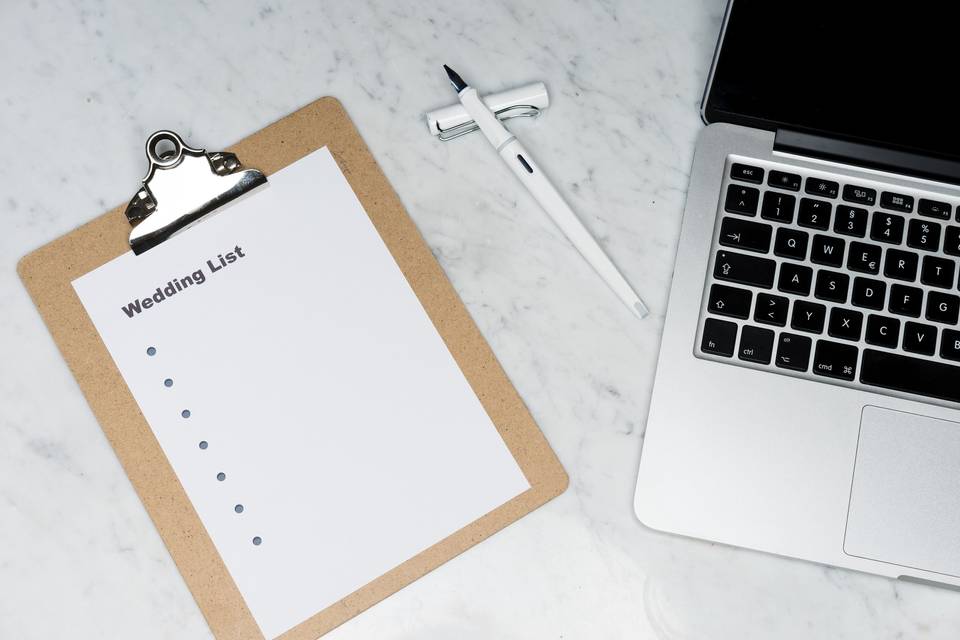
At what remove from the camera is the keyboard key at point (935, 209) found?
0.57m

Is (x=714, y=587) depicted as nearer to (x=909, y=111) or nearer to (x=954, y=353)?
(x=954, y=353)

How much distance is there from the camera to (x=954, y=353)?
55cm

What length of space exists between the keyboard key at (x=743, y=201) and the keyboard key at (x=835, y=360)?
104mm

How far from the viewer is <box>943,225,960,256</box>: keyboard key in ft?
1.85

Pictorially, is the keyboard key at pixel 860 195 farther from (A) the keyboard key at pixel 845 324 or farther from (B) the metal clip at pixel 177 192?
(B) the metal clip at pixel 177 192

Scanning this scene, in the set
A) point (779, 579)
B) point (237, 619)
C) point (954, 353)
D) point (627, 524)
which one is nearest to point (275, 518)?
point (237, 619)

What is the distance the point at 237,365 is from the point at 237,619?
0.17m

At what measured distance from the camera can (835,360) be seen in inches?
21.6

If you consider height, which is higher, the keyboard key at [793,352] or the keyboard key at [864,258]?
the keyboard key at [864,258]

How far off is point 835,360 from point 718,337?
0.26 ft

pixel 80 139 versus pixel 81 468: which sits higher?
pixel 80 139

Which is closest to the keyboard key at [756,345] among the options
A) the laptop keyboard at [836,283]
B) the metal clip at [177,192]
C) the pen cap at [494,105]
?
the laptop keyboard at [836,283]

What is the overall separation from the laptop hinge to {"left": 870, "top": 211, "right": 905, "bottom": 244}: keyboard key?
0.11 feet

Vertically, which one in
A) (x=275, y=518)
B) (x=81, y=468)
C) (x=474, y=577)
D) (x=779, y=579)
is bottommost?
(x=779, y=579)
